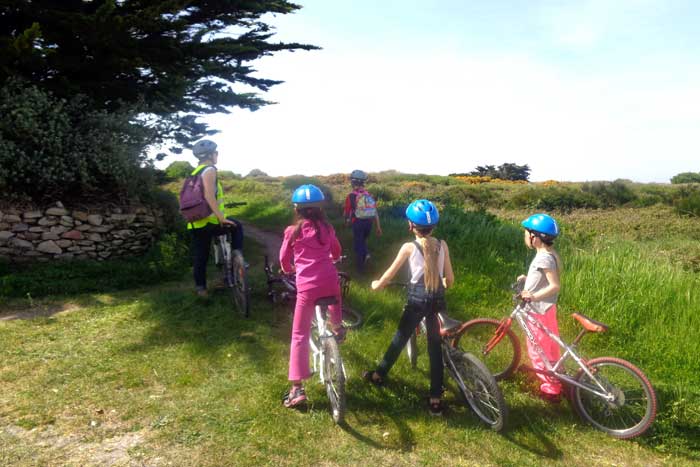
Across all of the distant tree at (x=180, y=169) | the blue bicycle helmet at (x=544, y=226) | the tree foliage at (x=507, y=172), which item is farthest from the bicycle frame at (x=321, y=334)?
the tree foliage at (x=507, y=172)

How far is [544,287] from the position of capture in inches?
184

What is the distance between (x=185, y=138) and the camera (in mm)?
12867

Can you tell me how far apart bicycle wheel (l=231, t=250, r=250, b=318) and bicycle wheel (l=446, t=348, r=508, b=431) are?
9.30 feet

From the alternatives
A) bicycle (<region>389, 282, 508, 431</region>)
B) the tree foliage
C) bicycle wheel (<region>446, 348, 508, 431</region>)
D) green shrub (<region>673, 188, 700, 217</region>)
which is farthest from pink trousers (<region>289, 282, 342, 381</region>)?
the tree foliage

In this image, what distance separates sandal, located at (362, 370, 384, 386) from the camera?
188 inches

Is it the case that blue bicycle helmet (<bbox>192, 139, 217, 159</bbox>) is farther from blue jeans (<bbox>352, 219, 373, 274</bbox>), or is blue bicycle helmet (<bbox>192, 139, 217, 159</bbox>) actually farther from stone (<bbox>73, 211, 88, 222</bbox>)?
stone (<bbox>73, 211, 88, 222</bbox>)

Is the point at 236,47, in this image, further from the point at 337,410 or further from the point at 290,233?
the point at 337,410

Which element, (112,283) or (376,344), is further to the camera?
A: (112,283)

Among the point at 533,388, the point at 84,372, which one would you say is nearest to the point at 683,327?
the point at 533,388

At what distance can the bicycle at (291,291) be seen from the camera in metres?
6.00

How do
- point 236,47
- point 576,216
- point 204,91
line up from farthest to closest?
point 576,216, point 204,91, point 236,47

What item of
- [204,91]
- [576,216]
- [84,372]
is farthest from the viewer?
[576,216]

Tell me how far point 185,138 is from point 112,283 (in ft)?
19.8

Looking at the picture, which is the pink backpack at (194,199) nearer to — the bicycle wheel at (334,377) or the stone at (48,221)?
the bicycle wheel at (334,377)
